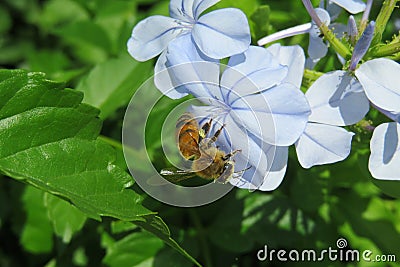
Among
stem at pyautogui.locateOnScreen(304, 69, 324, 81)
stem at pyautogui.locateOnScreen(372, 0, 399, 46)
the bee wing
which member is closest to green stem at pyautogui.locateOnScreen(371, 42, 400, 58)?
stem at pyautogui.locateOnScreen(372, 0, 399, 46)

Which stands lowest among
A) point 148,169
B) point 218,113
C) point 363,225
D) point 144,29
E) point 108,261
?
point 363,225

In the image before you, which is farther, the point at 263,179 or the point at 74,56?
the point at 74,56

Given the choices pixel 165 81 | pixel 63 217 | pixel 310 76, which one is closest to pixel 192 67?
pixel 165 81

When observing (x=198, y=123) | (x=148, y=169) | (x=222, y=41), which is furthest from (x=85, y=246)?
(x=222, y=41)

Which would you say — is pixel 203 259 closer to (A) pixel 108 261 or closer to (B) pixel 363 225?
(A) pixel 108 261

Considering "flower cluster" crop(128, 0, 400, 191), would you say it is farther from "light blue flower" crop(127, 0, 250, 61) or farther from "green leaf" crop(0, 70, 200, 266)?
"green leaf" crop(0, 70, 200, 266)

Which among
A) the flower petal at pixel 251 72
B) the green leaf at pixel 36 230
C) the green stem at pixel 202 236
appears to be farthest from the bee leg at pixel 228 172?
the green leaf at pixel 36 230

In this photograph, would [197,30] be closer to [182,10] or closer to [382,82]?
[182,10]
